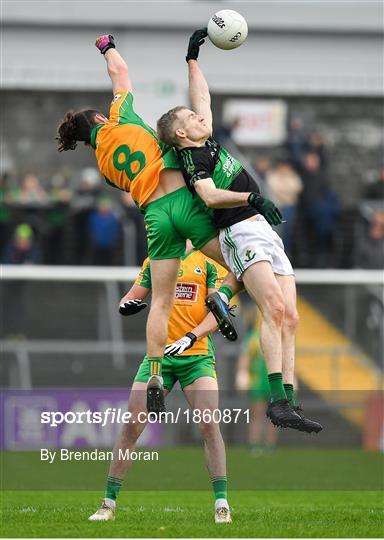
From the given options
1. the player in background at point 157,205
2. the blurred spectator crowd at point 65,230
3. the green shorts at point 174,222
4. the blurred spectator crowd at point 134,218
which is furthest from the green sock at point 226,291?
the blurred spectator crowd at point 65,230

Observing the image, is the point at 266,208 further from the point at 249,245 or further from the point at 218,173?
the point at 218,173

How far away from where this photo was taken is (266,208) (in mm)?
10156

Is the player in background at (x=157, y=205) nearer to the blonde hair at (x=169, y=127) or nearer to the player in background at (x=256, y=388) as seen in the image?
the blonde hair at (x=169, y=127)

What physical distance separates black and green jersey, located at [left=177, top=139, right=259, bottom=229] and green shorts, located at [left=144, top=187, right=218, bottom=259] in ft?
0.29

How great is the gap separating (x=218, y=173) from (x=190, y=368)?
1553 millimetres

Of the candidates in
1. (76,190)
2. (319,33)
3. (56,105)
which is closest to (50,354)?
(76,190)

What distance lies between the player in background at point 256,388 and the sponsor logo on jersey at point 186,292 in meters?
9.14

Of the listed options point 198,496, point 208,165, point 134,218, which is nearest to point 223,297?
point 208,165

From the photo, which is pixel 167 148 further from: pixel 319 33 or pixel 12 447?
pixel 319 33

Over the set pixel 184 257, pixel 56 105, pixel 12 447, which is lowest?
pixel 12 447

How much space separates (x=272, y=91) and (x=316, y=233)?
223 inches

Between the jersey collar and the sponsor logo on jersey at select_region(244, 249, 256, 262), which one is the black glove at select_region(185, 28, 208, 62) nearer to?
the jersey collar

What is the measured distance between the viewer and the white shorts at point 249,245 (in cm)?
1054

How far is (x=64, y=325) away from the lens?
21.1 meters
